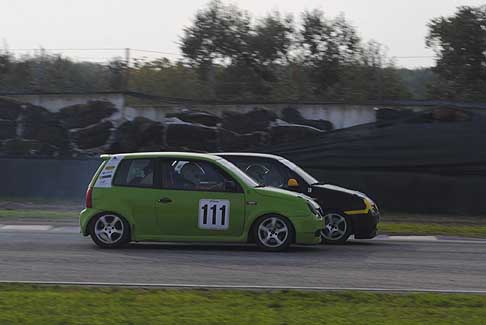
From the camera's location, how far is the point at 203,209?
44.1ft

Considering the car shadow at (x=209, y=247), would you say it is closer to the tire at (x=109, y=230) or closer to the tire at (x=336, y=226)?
the tire at (x=109, y=230)

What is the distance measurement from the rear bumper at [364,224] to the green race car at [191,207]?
1272 mm

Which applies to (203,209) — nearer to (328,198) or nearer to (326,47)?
(328,198)

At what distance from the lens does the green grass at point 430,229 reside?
17.7 metres

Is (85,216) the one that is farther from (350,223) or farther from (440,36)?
(440,36)

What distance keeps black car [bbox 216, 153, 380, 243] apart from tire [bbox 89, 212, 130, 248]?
2445 mm

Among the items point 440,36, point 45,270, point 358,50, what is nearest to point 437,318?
point 45,270

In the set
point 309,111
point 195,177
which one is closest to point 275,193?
point 195,177

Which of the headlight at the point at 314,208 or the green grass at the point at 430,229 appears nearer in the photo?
the headlight at the point at 314,208

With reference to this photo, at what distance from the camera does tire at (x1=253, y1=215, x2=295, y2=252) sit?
528 inches

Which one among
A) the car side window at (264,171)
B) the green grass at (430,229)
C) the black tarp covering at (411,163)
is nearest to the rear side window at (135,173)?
the car side window at (264,171)

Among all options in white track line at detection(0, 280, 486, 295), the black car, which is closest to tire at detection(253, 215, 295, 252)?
the black car

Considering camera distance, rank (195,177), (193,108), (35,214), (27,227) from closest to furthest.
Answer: (195,177)
(27,227)
(35,214)
(193,108)

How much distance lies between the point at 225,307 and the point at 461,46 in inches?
1006
